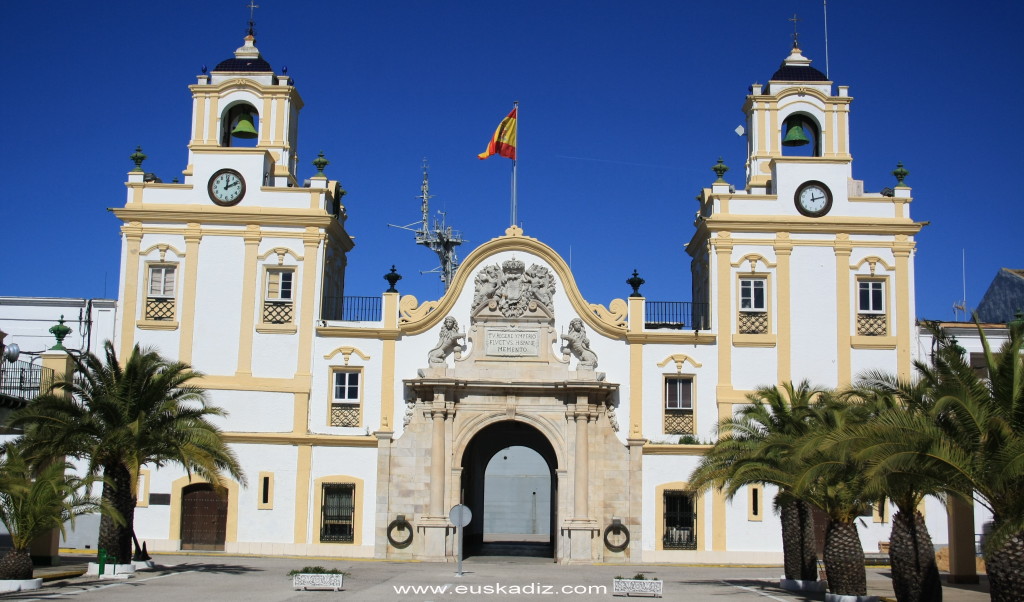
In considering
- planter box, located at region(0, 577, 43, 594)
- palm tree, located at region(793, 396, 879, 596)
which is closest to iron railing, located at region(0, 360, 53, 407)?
planter box, located at region(0, 577, 43, 594)

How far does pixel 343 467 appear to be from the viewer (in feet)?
122

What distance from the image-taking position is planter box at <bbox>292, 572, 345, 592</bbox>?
85.0 feet

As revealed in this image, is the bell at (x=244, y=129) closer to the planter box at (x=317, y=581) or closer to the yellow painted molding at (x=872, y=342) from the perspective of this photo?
the planter box at (x=317, y=581)

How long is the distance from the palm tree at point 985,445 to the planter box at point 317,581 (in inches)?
499

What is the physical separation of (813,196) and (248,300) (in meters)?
19.2

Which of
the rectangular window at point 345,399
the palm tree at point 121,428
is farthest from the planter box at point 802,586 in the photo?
the rectangular window at point 345,399

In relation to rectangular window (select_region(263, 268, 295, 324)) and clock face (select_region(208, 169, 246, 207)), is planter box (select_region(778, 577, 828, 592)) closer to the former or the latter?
rectangular window (select_region(263, 268, 295, 324))

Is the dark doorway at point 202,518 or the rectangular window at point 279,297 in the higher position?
the rectangular window at point 279,297

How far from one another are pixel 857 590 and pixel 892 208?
17328 mm

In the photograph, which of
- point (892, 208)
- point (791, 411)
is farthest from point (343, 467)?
point (892, 208)

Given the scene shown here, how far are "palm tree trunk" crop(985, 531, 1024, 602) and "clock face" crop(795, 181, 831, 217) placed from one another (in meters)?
21.3

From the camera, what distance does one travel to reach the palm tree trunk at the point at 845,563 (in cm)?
2517

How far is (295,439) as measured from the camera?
37.1m

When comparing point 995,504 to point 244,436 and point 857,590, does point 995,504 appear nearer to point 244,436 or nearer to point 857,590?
point 857,590
